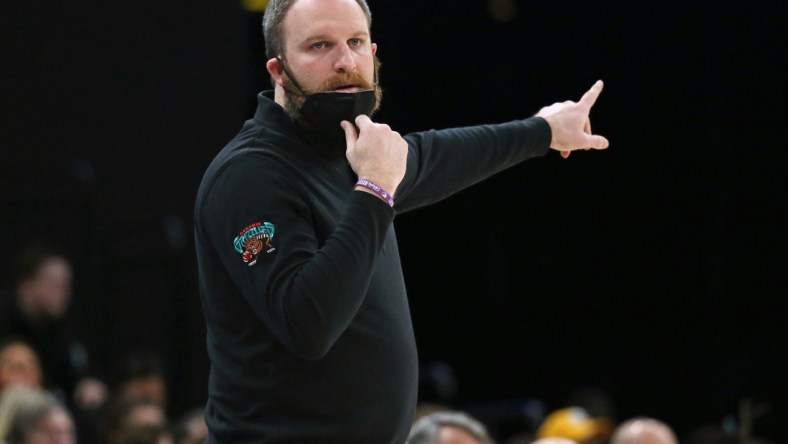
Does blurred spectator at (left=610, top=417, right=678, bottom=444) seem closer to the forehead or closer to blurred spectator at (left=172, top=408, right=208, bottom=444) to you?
blurred spectator at (left=172, top=408, right=208, bottom=444)

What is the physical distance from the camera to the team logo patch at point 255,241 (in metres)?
1.94

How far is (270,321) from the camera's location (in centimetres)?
192

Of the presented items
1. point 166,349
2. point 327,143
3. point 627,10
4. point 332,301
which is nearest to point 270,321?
point 332,301

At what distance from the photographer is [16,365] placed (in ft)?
17.4

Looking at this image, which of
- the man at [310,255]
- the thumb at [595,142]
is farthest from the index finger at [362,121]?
the thumb at [595,142]

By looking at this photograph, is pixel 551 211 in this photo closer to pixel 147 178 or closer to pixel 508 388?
pixel 508 388

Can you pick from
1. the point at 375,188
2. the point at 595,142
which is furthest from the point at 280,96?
the point at 595,142

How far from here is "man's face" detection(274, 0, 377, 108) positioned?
2117 millimetres

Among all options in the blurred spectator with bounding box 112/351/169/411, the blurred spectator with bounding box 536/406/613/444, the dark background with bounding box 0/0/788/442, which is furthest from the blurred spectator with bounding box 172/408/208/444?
the dark background with bounding box 0/0/788/442

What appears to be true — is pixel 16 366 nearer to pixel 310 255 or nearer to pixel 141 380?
pixel 141 380

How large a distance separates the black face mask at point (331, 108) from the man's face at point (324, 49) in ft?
0.06

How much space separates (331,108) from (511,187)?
20.9ft

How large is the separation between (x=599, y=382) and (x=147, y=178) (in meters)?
3.19

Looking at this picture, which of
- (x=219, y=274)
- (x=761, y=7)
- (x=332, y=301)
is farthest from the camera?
(x=761, y=7)
